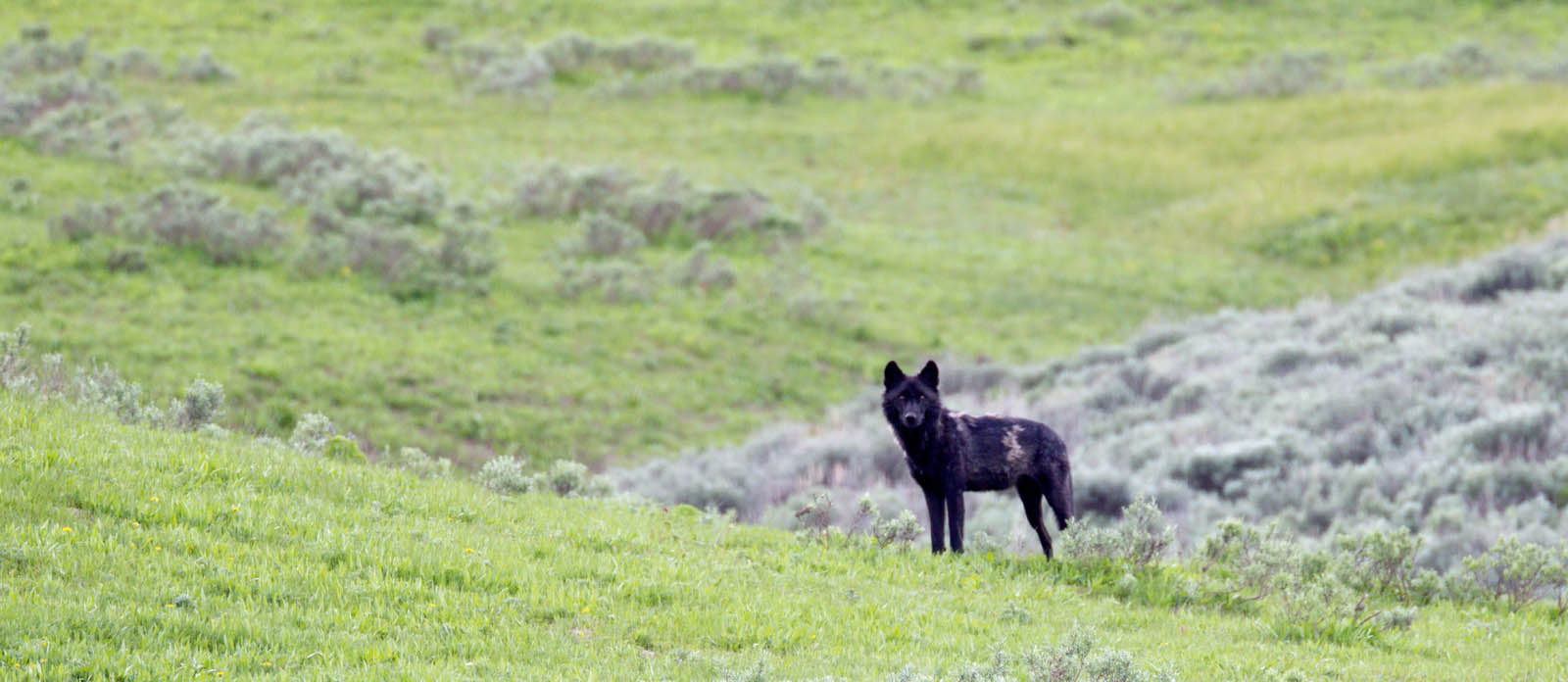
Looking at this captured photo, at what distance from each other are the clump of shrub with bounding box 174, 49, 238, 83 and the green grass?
2984 cm

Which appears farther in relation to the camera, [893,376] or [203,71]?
[203,71]

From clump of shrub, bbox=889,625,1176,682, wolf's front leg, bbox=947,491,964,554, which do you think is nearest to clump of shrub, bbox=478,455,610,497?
wolf's front leg, bbox=947,491,964,554

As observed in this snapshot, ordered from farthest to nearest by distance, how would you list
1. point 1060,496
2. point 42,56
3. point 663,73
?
1. point 663,73
2. point 42,56
3. point 1060,496

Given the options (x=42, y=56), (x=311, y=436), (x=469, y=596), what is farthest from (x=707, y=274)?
(x=42, y=56)

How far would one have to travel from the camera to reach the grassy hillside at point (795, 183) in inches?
782

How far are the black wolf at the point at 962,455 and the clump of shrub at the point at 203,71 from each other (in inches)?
1269

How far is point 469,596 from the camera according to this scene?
725 centimetres

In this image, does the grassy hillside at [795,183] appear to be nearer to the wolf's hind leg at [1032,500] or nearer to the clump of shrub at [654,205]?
the clump of shrub at [654,205]

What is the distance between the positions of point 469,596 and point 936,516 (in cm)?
424

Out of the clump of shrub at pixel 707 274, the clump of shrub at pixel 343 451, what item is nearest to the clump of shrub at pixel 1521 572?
the clump of shrub at pixel 343 451

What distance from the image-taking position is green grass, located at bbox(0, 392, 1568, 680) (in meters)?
6.32

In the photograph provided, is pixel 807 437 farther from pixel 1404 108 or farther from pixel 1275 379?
pixel 1404 108

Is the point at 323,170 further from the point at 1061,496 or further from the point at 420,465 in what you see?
the point at 1061,496

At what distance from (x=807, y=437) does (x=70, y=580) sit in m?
13.3
